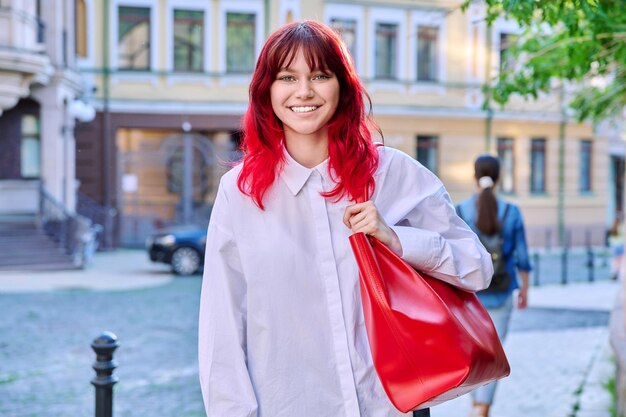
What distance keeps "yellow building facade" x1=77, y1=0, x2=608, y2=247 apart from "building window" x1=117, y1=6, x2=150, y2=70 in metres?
0.03

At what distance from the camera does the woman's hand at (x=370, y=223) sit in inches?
99.3

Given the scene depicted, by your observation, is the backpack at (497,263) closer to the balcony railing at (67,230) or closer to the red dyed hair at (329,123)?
the red dyed hair at (329,123)

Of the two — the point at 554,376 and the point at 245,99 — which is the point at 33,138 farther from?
the point at 554,376

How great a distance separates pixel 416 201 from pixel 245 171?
0.48 metres

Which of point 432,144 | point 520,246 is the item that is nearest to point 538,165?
point 432,144

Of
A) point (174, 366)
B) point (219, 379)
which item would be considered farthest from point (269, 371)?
point (174, 366)

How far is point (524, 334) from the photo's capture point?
1167cm

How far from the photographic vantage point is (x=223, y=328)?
2.64m

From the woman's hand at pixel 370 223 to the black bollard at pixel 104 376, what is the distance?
10.5 ft

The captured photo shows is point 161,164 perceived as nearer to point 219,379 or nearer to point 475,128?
point 475,128

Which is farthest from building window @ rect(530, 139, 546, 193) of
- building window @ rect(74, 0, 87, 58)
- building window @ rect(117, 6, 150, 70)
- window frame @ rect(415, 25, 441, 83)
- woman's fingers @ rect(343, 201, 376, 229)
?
woman's fingers @ rect(343, 201, 376, 229)

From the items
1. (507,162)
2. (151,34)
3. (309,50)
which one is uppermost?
(151,34)

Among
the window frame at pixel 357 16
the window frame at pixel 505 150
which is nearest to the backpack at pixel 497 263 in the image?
the window frame at pixel 357 16

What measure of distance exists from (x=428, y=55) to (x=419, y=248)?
3070 centimetres
